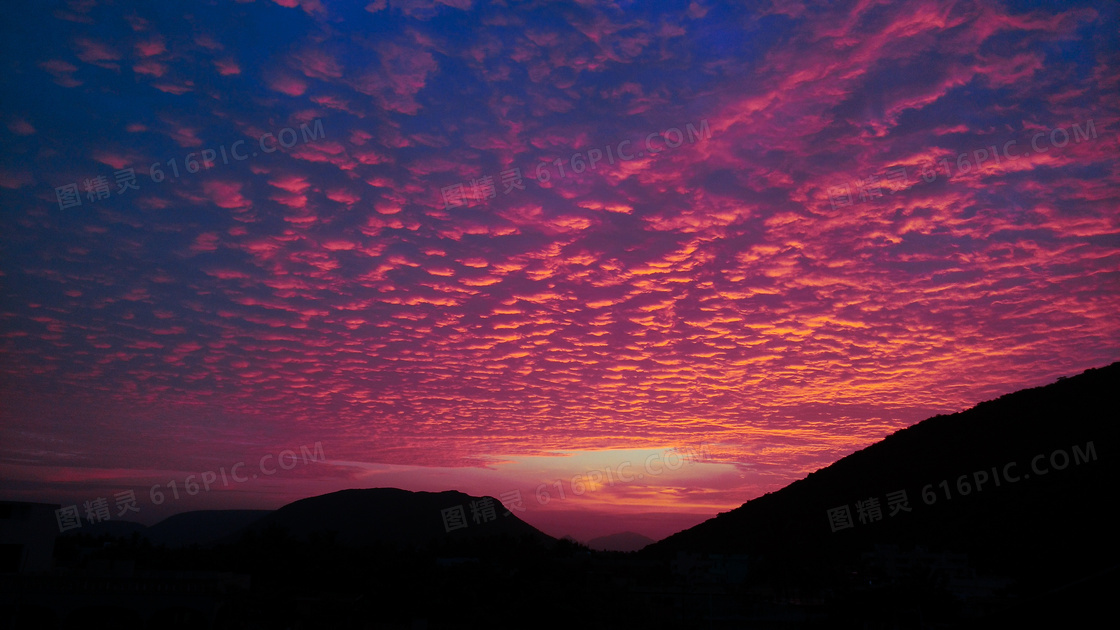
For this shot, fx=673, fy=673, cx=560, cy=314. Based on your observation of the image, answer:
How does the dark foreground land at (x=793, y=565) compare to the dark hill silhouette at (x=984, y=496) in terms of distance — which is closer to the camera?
the dark foreground land at (x=793, y=565)

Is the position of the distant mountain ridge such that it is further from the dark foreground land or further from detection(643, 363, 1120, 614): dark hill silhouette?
the dark foreground land

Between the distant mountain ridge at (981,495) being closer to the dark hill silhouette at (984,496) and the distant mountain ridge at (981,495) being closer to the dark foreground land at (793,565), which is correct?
the dark hill silhouette at (984,496)

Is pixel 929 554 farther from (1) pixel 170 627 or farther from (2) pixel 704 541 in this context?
(1) pixel 170 627

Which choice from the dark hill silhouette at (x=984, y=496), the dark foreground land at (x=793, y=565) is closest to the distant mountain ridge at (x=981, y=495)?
the dark hill silhouette at (x=984, y=496)

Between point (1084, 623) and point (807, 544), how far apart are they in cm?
8702

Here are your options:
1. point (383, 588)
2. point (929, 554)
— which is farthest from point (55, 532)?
point (929, 554)

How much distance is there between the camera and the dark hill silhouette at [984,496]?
179ft

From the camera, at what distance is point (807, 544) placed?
80375 millimetres

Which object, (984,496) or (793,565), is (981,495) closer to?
(984,496)
